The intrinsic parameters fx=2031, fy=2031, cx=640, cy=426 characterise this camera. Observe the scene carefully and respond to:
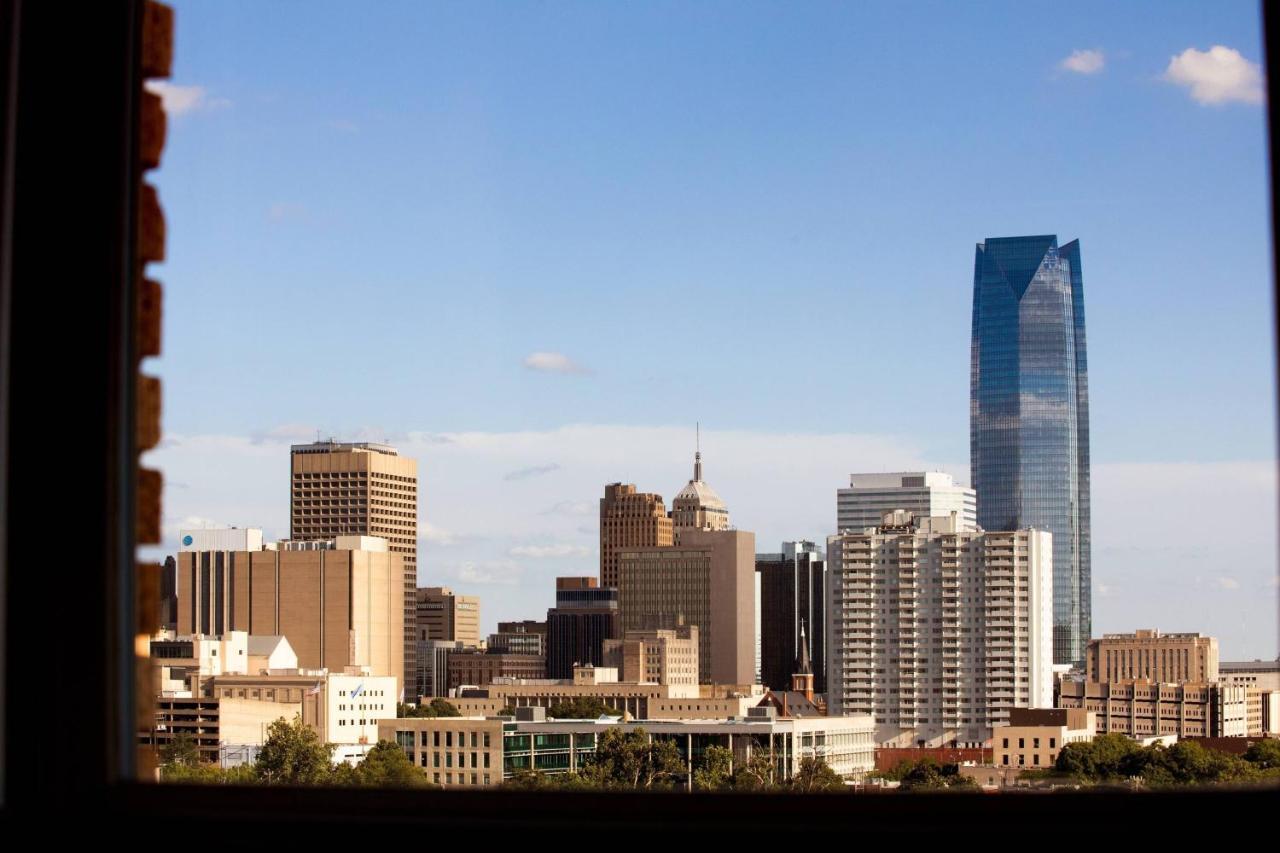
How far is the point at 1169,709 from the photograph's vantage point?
7394cm

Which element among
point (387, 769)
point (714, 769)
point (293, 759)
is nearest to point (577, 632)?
point (714, 769)

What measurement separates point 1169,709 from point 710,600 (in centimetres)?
2884

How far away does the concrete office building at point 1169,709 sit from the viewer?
73.1 metres

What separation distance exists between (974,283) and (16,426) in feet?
380

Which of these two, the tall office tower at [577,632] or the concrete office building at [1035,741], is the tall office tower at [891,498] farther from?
the concrete office building at [1035,741]

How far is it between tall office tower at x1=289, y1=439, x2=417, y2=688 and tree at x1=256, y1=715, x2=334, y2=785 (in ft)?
143

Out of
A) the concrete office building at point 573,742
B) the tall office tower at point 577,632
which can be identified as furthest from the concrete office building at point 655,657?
the concrete office building at point 573,742

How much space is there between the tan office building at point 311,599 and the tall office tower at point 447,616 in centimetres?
2133

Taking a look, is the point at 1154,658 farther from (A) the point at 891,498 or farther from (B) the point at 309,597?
(B) the point at 309,597

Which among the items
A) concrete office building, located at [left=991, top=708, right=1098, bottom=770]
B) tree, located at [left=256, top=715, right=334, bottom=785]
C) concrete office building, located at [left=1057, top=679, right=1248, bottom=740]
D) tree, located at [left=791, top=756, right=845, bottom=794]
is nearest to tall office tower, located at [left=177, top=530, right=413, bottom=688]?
tree, located at [left=256, top=715, right=334, bottom=785]

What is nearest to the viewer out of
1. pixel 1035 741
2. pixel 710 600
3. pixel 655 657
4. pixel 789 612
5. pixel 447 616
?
pixel 1035 741

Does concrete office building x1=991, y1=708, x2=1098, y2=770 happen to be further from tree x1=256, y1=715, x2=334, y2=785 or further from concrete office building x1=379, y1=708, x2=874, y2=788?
tree x1=256, y1=715, x2=334, y2=785

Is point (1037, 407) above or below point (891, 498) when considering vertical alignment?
above

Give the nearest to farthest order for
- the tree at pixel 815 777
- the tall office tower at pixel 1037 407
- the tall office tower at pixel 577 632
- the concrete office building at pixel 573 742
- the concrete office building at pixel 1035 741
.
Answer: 1. the tree at pixel 815 777
2. the concrete office building at pixel 573 742
3. the concrete office building at pixel 1035 741
4. the tall office tower at pixel 577 632
5. the tall office tower at pixel 1037 407
